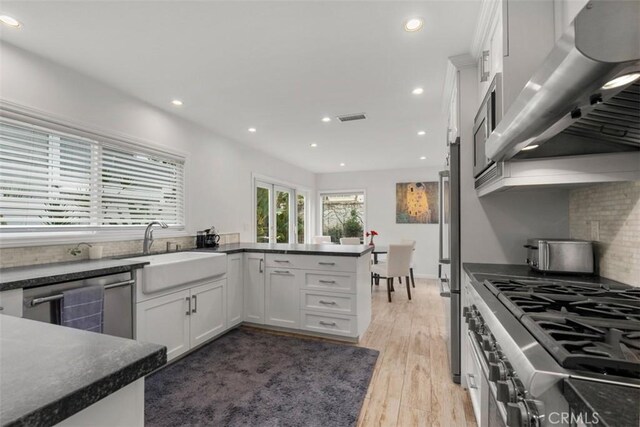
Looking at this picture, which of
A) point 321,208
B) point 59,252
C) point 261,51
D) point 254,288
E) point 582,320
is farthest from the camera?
point 321,208

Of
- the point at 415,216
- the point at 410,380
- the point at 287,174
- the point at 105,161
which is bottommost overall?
the point at 410,380

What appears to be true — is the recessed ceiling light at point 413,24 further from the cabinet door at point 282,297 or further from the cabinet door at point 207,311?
the cabinet door at point 207,311

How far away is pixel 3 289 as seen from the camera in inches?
58.9

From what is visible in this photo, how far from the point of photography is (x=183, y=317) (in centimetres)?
254

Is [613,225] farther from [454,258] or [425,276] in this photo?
[425,276]

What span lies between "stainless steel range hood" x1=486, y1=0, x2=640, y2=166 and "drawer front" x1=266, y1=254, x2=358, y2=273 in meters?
1.74

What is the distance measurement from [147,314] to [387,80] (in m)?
2.74

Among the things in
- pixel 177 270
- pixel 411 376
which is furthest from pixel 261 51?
pixel 411 376

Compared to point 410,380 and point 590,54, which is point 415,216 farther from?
point 590,54

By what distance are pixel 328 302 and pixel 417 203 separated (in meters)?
4.27

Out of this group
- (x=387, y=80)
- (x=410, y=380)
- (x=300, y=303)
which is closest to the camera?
(x=410, y=380)

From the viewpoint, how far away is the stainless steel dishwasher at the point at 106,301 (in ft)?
5.35

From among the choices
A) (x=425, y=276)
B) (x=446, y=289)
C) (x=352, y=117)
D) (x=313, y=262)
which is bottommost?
(x=425, y=276)

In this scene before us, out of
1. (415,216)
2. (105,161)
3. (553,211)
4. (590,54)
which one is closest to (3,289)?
(105,161)
